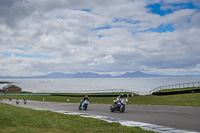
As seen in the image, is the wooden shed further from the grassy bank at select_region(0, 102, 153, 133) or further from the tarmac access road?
the grassy bank at select_region(0, 102, 153, 133)

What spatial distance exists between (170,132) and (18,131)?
679cm

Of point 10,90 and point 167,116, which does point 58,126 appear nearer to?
point 167,116

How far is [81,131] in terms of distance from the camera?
1040cm

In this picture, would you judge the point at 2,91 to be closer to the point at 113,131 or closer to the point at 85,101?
the point at 85,101

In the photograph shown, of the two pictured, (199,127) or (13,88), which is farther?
(13,88)

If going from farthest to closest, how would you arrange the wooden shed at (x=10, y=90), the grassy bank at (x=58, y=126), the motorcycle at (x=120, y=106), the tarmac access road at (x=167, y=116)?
the wooden shed at (x=10, y=90) → the motorcycle at (x=120, y=106) → the tarmac access road at (x=167, y=116) → the grassy bank at (x=58, y=126)

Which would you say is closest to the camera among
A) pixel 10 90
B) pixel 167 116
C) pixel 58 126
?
pixel 58 126

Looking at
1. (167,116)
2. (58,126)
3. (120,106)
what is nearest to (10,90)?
(120,106)

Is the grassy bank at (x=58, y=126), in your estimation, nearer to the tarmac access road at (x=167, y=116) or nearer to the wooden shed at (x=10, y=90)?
the tarmac access road at (x=167, y=116)

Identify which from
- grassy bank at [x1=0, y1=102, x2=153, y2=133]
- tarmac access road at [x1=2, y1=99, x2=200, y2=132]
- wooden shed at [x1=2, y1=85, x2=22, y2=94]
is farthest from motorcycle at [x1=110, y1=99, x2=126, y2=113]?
wooden shed at [x1=2, y1=85, x2=22, y2=94]

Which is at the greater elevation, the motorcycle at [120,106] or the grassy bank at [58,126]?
the motorcycle at [120,106]

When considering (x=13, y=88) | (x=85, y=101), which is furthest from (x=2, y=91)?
(x=85, y=101)

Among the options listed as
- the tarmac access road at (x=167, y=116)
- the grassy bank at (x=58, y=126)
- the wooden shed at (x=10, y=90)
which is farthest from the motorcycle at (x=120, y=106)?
the wooden shed at (x=10, y=90)

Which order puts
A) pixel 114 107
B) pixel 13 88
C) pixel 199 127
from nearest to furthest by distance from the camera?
pixel 199 127
pixel 114 107
pixel 13 88
